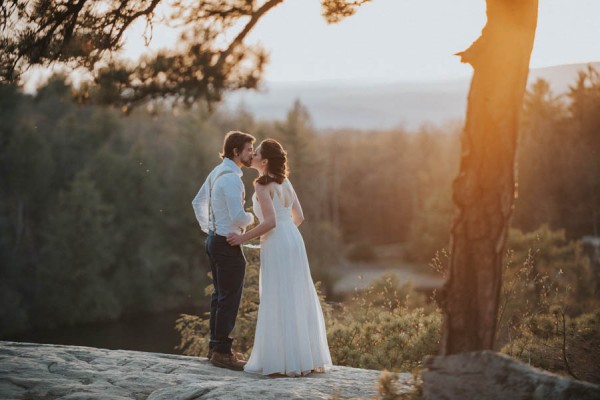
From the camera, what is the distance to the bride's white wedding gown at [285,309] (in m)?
5.48

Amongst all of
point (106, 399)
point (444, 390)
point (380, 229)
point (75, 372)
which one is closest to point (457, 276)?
point (444, 390)

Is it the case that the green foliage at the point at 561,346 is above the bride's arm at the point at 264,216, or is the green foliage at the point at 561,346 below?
below

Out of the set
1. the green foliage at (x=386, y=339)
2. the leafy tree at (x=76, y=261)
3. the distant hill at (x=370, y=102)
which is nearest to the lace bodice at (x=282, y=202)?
the green foliage at (x=386, y=339)

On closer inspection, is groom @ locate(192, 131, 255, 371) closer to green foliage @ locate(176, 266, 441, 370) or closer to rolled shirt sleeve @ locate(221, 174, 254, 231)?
rolled shirt sleeve @ locate(221, 174, 254, 231)

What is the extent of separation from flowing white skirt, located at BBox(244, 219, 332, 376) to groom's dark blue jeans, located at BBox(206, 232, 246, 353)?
22cm

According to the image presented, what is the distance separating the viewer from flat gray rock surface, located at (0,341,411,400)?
4559 millimetres

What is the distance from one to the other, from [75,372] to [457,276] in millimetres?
2937

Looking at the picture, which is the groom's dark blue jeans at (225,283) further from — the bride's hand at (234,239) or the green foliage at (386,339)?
the green foliage at (386,339)

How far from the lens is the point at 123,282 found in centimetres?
3238

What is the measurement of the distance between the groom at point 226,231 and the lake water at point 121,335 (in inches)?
705

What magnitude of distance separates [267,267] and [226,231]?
449 mm

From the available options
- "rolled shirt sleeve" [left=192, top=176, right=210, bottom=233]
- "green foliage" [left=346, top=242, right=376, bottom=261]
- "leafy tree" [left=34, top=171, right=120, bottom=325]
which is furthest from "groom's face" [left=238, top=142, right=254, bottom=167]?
"green foliage" [left=346, top=242, right=376, bottom=261]

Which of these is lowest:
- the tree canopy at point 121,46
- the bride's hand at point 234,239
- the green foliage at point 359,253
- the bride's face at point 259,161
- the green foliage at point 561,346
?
the green foliage at point 359,253

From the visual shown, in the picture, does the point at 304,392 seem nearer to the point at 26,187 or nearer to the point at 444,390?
the point at 444,390
